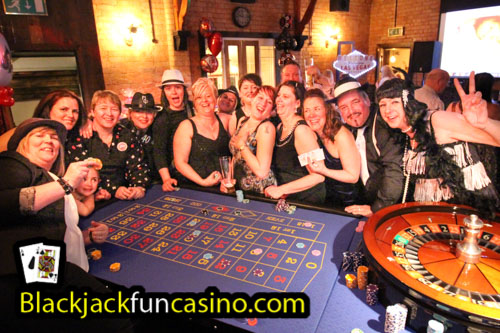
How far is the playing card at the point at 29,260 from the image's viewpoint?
4.41 ft

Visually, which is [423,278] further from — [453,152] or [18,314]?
[18,314]

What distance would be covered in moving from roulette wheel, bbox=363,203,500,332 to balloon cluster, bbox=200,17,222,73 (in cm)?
562

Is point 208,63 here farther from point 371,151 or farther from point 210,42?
point 371,151

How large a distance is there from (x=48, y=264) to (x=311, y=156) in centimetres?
172

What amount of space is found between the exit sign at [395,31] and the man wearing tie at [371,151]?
8.70 m

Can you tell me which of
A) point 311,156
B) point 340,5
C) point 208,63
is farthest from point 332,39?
point 311,156

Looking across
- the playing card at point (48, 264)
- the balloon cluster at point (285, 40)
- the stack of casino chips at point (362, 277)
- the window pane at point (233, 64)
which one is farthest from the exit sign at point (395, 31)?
the playing card at point (48, 264)

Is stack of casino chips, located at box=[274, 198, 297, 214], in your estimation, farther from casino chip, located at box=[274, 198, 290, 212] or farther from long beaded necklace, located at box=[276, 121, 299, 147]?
long beaded necklace, located at box=[276, 121, 299, 147]

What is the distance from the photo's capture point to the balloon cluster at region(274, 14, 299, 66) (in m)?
8.02

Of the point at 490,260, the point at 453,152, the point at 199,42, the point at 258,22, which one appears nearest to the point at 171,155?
the point at 453,152

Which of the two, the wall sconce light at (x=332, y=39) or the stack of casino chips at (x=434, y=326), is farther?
the wall sconce light at (x=332, y=39)

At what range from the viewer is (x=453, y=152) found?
183 cm

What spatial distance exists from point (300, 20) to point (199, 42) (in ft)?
10.3

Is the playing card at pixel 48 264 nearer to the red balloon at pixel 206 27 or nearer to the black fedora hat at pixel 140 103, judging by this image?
the black fedora hat at pixel 140 103
